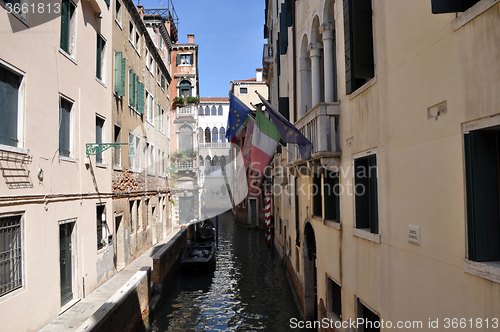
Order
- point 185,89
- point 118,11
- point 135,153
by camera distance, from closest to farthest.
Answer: point 118,11, point 135,153, point 185,89

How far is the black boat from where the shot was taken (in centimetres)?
1492

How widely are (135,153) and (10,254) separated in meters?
9.01

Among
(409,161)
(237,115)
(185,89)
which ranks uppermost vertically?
(185,89)

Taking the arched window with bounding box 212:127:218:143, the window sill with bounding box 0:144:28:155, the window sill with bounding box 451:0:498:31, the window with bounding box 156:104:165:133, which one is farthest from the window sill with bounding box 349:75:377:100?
the arched window with bounding box 212:127:218:143

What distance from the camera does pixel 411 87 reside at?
159 inches

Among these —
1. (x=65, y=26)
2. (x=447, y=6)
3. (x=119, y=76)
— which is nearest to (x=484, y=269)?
(x=447, y=6)

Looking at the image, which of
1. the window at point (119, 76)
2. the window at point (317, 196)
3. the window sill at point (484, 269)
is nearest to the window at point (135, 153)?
the window at point (119, 76)

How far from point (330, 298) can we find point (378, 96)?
4.00 meters

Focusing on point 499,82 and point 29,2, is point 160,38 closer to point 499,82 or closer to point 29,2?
point 29,2

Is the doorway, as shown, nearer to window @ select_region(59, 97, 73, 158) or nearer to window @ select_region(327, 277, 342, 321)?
window @ select_region(59, 97, 73, 158)

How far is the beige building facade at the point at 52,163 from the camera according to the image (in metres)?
6.43

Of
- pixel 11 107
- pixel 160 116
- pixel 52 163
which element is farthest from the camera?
pixel 160 116

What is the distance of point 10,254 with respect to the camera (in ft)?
21.1

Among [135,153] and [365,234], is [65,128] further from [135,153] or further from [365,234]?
[365,234]
